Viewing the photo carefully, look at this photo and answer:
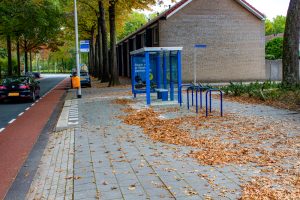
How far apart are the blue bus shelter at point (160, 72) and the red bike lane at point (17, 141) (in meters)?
4.66

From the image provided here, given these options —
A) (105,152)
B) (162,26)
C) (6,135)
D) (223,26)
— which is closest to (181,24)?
(162,26)

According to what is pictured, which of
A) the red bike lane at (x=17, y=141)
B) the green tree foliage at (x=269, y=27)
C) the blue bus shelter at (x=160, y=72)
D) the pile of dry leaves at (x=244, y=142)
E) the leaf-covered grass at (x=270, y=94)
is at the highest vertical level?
the green tree foliage at (x=269, y=27)

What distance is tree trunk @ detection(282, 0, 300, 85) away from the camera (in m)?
17.0

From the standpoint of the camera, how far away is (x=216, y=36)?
108 feet

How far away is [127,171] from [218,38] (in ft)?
93.1

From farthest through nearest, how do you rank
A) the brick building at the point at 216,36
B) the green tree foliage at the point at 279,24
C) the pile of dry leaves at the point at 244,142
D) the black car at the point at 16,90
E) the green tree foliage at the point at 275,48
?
1. the green tree foliage at the point at 279,24
2. the green tree foliage at the point at 275,48
3. the brick building at the point at 216,36
4. the black car at the point at 16,90
5. the pile of dry leaves at the point at 244,142

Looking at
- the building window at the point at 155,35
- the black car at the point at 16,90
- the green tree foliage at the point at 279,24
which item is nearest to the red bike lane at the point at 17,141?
the black car at the point at 16,90

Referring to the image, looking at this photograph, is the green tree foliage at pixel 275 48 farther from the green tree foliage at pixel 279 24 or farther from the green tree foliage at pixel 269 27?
the green tree foliage at pixel 279 24

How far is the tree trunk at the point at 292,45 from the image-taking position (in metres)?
17.0

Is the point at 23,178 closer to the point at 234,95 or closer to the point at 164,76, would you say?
the point at 164,76

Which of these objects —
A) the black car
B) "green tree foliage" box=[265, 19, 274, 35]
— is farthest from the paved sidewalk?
"green tree foliage" box=[265, 19, 274, 35]

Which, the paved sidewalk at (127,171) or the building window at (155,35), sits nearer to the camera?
Answer: the paved sidewalk at (127,171)

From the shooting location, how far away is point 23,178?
6391 millimetres

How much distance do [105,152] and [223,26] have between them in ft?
90.2
